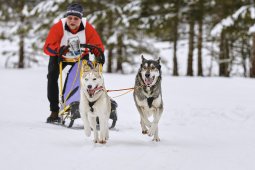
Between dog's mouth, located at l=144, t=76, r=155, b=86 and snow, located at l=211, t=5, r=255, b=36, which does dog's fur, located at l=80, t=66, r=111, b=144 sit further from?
snow, located at l=211, t=5, r=255, b=36

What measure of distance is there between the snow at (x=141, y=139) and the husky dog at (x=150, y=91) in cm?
33

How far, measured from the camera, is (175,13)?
Answer: 2009 centimetres

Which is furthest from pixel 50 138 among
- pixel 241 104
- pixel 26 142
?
pixel 241 104

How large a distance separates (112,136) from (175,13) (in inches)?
567

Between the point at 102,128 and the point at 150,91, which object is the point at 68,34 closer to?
the point at 150,91

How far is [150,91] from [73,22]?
66.3 inches

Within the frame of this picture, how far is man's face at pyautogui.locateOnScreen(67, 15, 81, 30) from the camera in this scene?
6814 millimetres

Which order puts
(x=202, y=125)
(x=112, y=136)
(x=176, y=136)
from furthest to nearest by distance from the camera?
1. (x=202, y=125)
2. (x=176, y=136)
3. (x=112, y=136)

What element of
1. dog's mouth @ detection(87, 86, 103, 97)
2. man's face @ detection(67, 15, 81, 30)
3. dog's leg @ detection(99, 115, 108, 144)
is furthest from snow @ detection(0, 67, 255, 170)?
man's face @ detection(67, 15, 81, 30)

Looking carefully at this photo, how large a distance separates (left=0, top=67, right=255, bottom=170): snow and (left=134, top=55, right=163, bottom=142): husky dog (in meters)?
0.33

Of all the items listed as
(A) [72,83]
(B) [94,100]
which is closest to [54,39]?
(A) [72,83]

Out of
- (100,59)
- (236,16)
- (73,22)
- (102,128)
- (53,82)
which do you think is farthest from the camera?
(236,16)

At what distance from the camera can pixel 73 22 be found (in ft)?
22.5

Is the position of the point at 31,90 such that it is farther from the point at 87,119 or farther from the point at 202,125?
the point at 87,119
